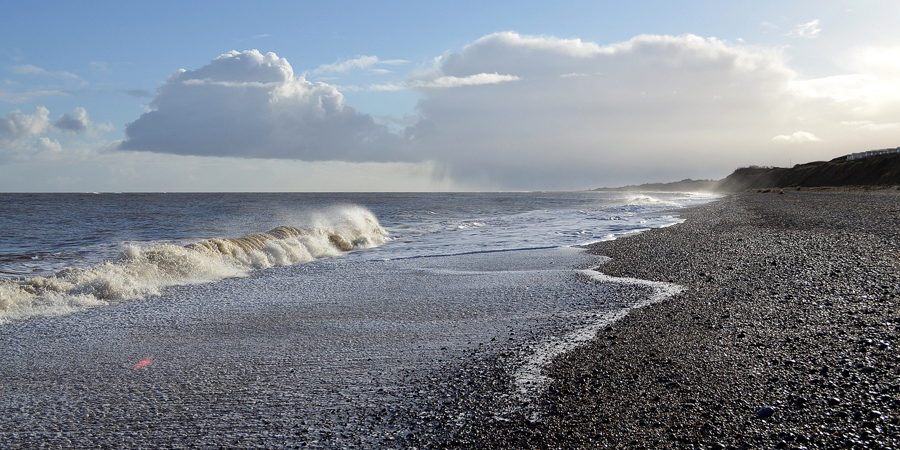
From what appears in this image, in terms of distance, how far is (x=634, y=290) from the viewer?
905 cm

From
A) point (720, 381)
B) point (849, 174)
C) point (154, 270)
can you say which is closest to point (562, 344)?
point (720, 381)

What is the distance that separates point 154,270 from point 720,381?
10.9 metres

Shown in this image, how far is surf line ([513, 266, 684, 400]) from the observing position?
186 inches

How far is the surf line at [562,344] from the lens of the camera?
471 centimetres

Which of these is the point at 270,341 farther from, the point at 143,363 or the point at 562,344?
the point at 562,344

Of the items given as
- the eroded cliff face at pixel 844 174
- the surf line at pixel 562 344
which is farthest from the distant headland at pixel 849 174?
the surf line at pixel 562 344

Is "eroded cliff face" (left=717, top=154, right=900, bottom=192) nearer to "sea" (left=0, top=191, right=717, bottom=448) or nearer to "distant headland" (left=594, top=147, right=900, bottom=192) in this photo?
"distant headland" (left=594, top=147, right=900, bottom=192)

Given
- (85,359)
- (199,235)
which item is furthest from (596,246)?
(199,235)

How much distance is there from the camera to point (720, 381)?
4566 millimetres

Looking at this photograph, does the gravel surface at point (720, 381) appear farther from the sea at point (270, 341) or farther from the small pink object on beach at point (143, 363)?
the small pink object on beach at point (143, 363)

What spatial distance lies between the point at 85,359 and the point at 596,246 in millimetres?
13240

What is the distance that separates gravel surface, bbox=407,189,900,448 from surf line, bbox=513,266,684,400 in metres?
0.13

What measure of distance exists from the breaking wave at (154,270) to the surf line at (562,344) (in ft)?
23.9

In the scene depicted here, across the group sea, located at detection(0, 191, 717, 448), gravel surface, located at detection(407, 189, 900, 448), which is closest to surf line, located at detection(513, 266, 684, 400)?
sea, located at detection(0, 191, 717, 448)
